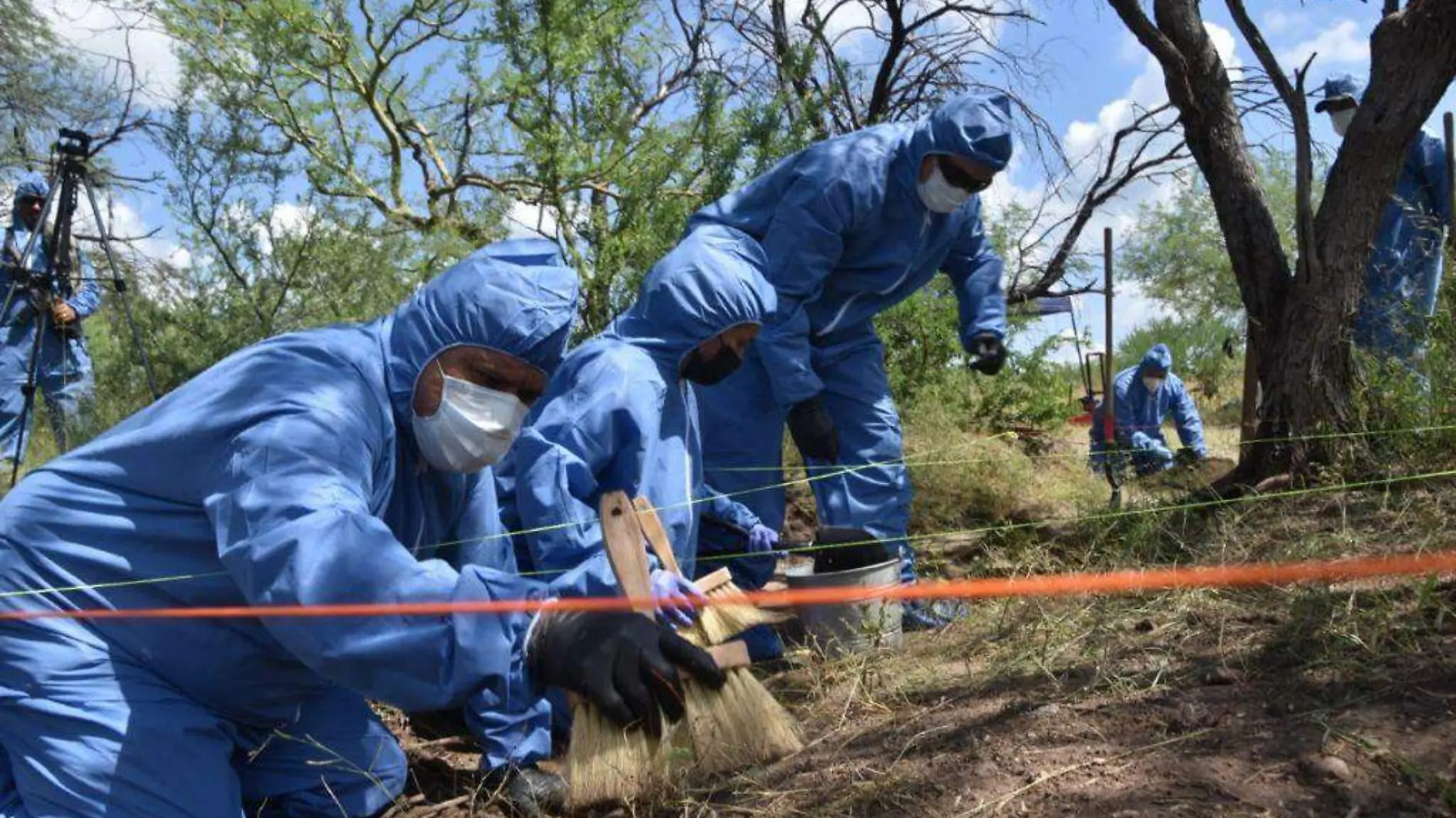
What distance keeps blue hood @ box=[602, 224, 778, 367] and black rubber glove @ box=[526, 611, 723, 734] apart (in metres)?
1.78

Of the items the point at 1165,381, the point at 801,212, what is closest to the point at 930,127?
the point at 801,212

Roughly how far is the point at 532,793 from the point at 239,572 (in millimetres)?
992

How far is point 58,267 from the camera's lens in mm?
6930

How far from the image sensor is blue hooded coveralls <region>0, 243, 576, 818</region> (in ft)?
5.94

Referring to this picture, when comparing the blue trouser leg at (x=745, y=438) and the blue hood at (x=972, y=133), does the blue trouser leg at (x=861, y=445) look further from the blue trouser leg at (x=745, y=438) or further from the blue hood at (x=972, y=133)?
the blue hood at (x=972, y=133)

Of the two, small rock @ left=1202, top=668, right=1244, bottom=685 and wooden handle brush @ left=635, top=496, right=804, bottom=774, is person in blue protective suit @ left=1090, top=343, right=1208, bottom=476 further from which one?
wooden handle brush @ left=635, top=496, right=804, bottom=774

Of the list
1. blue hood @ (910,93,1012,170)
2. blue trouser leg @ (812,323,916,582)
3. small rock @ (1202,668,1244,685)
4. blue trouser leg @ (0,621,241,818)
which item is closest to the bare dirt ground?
small rock @ (1202,668,1244,685)

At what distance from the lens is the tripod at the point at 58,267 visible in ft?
20.1

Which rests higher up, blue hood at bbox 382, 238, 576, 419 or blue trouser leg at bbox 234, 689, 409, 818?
blue hood at bbox 382, 238, 576, 419

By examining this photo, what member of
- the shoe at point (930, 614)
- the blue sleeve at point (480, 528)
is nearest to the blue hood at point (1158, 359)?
the shoe at point (930, 614)

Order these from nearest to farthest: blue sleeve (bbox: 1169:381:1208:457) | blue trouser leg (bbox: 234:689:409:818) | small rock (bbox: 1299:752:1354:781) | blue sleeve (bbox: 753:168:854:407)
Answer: small rock (bbox: 1299:752:1354:781) → blue trouser leg (bbox: 234:689:409:818) → blue sleeve (bbox: 753:168:854:407) → blue sleeve (bbox: 1169:381:1208:457)

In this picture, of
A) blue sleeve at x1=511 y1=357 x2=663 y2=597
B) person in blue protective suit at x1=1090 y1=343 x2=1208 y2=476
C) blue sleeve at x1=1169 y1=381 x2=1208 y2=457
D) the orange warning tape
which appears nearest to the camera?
the orange warning tape

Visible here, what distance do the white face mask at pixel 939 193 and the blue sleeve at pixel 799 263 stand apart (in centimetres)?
33

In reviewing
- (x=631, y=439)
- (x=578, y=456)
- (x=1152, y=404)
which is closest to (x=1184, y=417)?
(x=1152, y=404)
